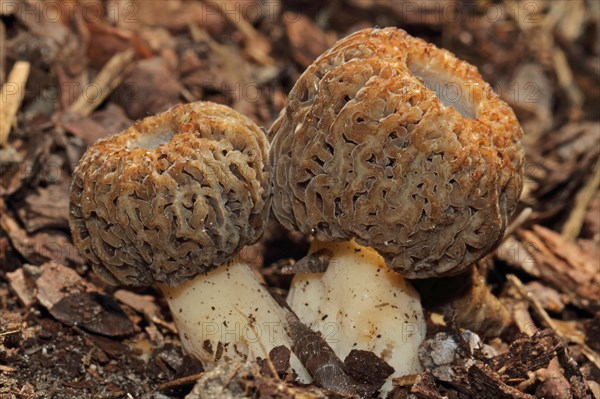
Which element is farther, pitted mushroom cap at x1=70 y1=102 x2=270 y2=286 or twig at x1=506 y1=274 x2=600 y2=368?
twig at x1=506 y1=274 x2=600 y2=368

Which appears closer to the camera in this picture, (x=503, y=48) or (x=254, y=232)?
(x=254, y=232)

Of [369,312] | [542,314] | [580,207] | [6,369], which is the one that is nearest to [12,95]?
[6,369]

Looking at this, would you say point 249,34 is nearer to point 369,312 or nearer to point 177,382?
point 369,312

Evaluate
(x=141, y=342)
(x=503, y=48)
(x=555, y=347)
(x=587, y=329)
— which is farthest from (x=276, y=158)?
(x=503, y=48)

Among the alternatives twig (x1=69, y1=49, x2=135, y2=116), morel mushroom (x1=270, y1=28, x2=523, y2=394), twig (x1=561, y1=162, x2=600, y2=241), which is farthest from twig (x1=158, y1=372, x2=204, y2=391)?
twig (x1=561, y1=162, x2=600, y2=241)

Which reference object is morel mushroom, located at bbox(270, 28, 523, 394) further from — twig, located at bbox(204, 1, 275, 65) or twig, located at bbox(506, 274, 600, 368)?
twig, located at bbox(204, 1, 275, 65)

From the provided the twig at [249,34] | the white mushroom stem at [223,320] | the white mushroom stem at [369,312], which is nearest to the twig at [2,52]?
the twig at [249,34]

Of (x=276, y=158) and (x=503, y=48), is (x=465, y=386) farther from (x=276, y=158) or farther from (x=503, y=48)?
(x=503, y=48)
